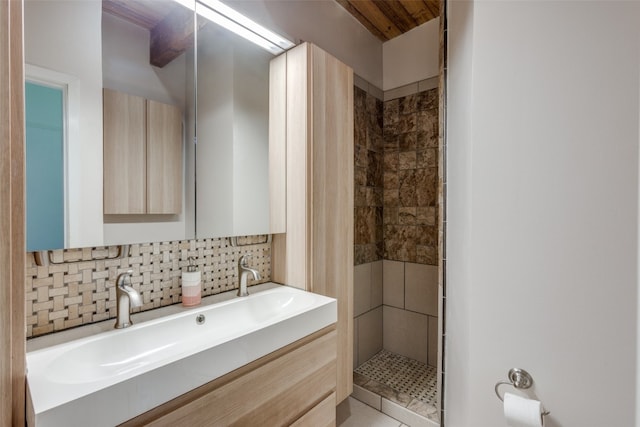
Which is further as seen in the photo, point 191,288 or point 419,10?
point 419,10

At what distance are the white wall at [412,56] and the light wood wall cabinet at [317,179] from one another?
81 cm

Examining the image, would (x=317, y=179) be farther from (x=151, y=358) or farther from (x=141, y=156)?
Result: (x=151, y=358)

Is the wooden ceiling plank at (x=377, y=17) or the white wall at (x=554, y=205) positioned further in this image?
the wooden ceiling plank at (x=377, y=17)

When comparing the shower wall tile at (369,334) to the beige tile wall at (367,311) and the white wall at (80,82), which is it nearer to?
the beige tile wall at (367,311)

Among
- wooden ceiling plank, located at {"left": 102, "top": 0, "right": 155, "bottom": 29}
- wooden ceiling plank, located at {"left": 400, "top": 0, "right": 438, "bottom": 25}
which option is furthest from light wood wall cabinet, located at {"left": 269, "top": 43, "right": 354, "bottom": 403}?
wooden ceiling plank, located at {"left": 400, "top": 0, "right": 438, "bottom": 25}

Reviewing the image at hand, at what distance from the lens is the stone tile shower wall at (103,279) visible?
2.93ft

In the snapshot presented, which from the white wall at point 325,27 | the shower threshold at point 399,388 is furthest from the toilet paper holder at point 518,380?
the white wall at point 325,27

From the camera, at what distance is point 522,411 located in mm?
878

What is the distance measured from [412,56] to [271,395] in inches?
93.0

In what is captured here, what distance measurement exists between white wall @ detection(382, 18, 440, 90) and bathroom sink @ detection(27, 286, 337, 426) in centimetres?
183

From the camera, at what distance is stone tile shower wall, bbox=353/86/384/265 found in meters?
2.07

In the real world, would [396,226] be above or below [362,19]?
below

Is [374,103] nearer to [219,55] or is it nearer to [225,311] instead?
[219,55]

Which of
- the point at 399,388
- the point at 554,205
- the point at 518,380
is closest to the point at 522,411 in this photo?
the point at 518,380
